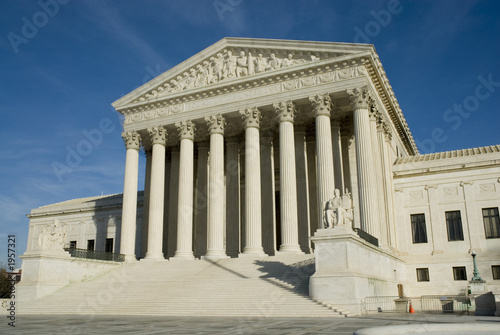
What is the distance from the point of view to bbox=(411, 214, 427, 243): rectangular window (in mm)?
38500

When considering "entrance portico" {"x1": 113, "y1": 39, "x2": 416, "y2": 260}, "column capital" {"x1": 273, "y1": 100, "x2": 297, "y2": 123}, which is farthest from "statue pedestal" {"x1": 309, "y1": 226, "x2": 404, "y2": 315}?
"column capital" {"x1": 273, "y1": 100, "x2": 297, "y2": 123}

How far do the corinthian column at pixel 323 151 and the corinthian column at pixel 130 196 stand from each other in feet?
55.4

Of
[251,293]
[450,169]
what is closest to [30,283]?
[251,293]

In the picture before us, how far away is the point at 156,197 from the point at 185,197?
288 cm

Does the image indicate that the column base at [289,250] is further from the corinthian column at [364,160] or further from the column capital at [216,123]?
the column capital at [216,123]

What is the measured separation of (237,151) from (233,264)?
13820mm

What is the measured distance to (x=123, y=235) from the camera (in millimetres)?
40969

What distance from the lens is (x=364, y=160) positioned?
33375 mm

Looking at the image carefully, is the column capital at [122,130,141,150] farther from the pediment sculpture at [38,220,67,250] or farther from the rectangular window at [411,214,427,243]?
the rectangular window at [411,214,427,243]

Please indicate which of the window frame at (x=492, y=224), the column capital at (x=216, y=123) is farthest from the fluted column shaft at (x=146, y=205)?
the window frame at (x=492, y=224)

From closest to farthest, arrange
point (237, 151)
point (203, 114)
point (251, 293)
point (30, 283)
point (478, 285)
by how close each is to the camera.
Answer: point (251, 293) < point (478, 285) < point (30, 283) < point (203, 114) < point (237, 151)

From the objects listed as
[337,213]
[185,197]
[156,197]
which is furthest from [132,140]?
[337,213]

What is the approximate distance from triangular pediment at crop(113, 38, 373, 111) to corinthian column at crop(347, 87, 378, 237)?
3.50 metres

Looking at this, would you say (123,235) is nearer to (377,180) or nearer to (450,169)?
(377,180)
